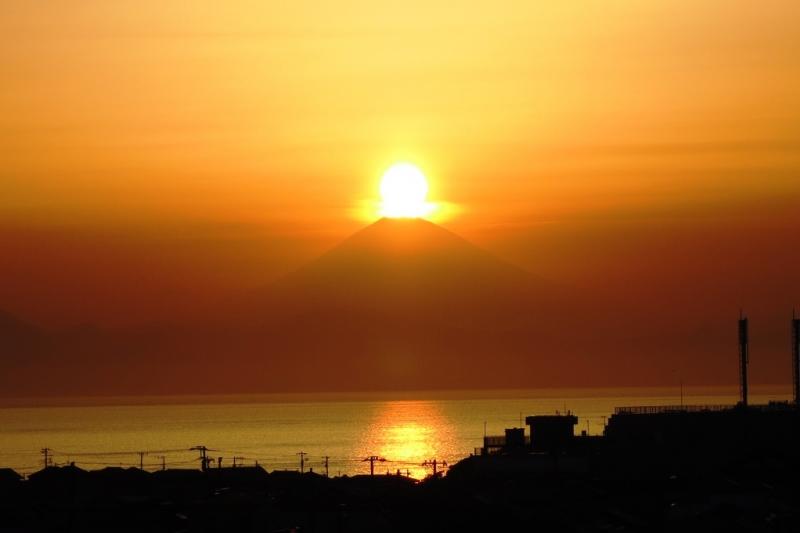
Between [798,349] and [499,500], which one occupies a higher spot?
[798,349]

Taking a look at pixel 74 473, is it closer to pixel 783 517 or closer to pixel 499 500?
pixel 499 500

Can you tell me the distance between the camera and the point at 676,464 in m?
77.4

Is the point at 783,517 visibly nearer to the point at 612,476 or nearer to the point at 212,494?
the point at 612,476

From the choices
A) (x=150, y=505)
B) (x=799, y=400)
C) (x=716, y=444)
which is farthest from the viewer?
(x=799, y=400)

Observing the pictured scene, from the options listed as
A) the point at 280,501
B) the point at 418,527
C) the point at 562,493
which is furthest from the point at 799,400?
the point at 418,527

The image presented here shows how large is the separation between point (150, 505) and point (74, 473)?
1620cm

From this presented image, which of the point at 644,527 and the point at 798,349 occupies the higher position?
the point at 798,349

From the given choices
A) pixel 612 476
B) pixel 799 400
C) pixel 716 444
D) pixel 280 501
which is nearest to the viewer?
pixel 280 501

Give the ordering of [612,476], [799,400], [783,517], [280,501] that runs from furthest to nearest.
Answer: [799,400], [612,476], [280,501], [783,517]

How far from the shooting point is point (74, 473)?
246ft

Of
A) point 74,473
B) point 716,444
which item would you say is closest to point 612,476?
point 716,444

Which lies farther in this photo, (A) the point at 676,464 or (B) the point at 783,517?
(A) the point at 676,464

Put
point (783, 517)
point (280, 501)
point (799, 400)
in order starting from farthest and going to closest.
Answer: point (799, 400) → point (280, 501) → point (783, 517)

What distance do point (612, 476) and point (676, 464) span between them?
20.7 feet
